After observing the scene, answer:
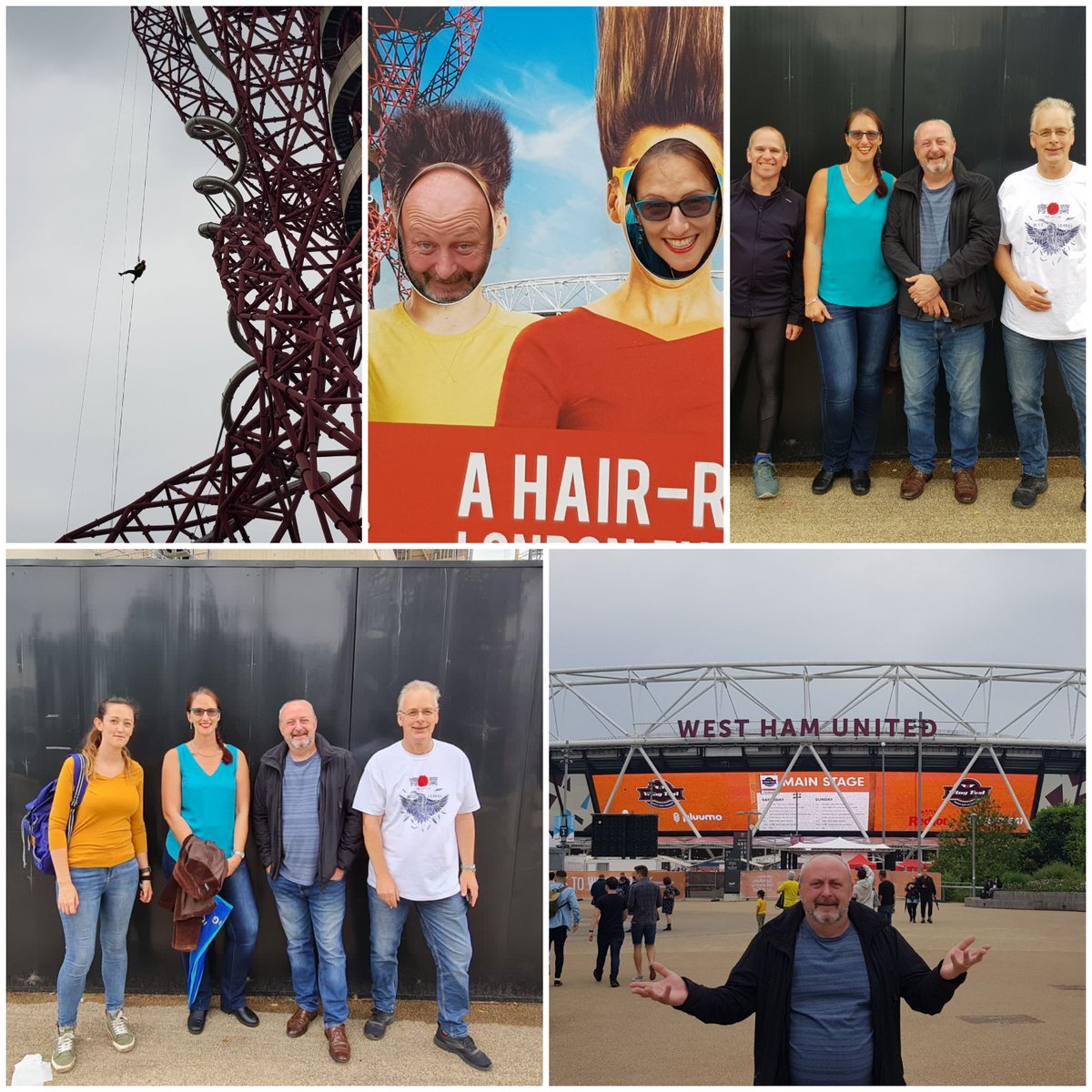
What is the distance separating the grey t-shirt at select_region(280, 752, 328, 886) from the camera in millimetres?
4711

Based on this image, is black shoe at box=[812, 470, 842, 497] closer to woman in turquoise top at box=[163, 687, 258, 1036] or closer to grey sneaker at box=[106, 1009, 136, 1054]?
woman in turquoise top at box=[163, 687, 258, 1036]

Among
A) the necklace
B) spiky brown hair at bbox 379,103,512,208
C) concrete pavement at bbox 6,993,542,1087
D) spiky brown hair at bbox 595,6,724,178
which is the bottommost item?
concrete pavement at bbox 6,993,542,1087

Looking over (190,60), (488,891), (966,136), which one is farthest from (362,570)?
(190,60)

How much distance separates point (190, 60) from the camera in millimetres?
8867

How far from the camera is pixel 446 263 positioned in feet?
18.0

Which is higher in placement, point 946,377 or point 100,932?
point 946,377

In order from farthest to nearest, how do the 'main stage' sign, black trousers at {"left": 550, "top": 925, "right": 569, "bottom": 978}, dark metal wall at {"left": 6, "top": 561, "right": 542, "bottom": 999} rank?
the 'main stage' sign → black trousers at {"left": 550, "top": 925, "right": 569, "bottom": 978} → dark metal wall at {"left": 6, "top": 561, "right": 542, "bottom": 999}

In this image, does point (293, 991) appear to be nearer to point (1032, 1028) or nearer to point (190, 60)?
point (1032, 1028)

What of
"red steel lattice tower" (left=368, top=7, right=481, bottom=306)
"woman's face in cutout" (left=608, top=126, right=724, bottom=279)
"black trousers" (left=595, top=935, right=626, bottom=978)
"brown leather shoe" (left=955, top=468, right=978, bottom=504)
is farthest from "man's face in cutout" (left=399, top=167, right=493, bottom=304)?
"black trousers" (left=595, top=935, right=626, bottom=978)

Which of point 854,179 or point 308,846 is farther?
point 854,179

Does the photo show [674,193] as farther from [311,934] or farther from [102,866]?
[102,866]

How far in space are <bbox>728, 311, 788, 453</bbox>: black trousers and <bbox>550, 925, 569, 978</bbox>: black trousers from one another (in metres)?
2.74

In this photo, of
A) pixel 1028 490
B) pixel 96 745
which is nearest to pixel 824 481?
pixel 1028 490

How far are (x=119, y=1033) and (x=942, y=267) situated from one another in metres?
4.86
